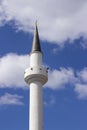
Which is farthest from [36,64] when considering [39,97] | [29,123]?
[29,123]

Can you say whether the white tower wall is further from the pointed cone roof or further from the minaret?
the pointed cone roof

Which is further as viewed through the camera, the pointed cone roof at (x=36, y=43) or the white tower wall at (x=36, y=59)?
the pointed cone roof at (x=36, y=43)

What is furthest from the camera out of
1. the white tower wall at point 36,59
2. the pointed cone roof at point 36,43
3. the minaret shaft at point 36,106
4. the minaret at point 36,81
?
the pointed cone roof at point 36,43

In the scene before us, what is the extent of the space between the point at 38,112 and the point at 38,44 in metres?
9.57

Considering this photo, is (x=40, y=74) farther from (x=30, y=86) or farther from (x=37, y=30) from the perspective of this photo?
(x=37, y=30)

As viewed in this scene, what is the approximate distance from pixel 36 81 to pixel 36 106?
3482mm

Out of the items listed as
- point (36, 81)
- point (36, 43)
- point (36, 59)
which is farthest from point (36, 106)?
point (36, 43)

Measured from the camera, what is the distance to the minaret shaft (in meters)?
46.3

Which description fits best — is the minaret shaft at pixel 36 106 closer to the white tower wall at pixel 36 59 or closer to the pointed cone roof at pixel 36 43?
the white tower wall at pixel 36 59

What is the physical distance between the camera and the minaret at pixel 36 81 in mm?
46594

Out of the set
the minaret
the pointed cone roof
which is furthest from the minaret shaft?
the pointed cone roof

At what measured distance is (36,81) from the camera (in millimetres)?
49062

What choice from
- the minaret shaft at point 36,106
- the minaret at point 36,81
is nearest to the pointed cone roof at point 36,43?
the minaret at point 36,81

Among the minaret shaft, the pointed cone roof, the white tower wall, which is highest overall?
the pointed cone roof
